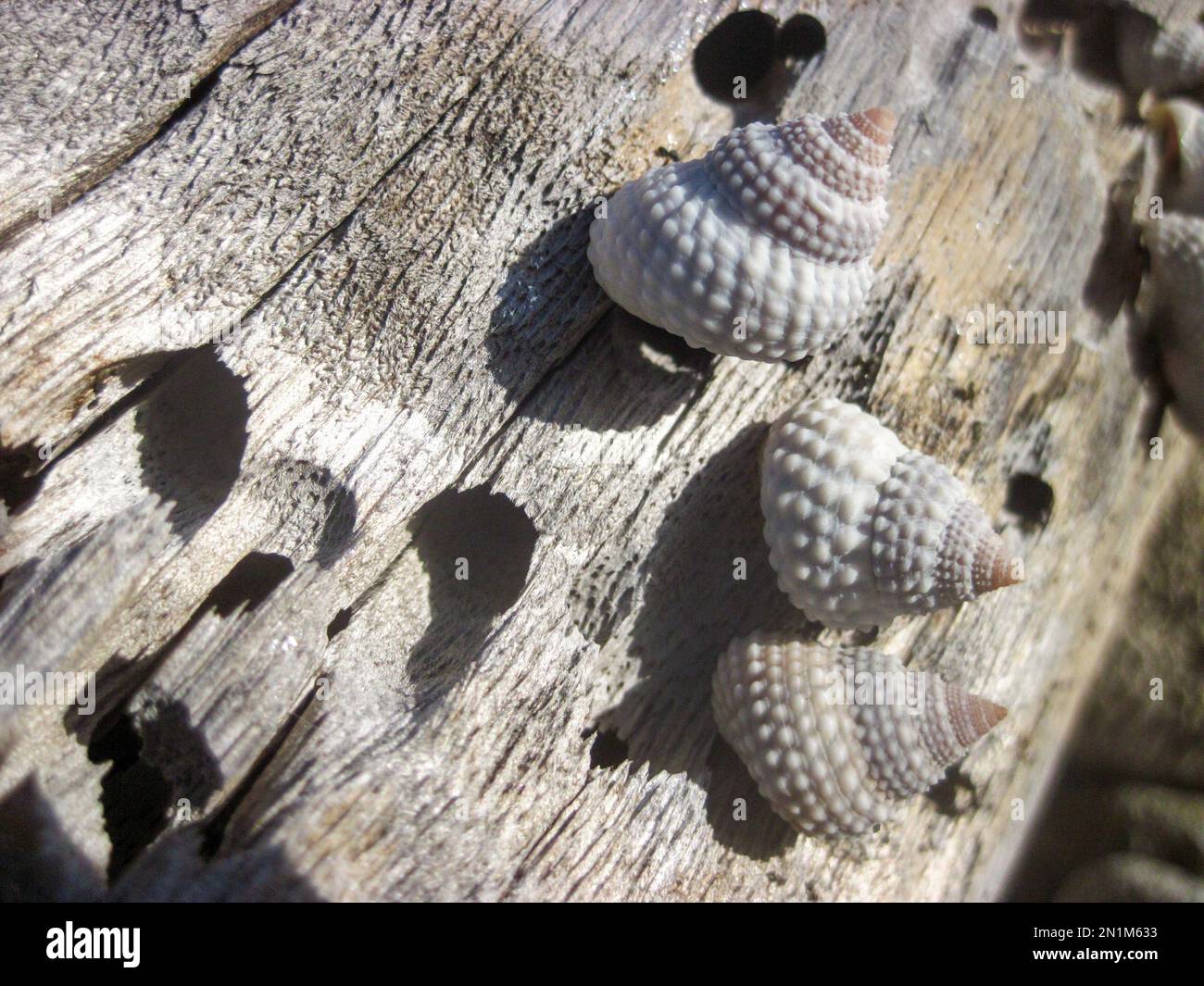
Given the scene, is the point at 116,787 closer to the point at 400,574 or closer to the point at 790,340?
the point at 400,574

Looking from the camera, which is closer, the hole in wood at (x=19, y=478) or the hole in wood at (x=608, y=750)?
the hole in wood at (x=19, y=478)

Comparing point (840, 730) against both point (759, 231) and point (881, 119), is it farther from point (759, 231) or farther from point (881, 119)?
point (881, 119)

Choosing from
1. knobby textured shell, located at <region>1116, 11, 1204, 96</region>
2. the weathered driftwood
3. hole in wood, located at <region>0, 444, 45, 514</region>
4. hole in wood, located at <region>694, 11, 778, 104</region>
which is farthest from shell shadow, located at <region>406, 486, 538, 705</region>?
knobby textured shell, located at <region>1116, 11, 1204, 96</region>

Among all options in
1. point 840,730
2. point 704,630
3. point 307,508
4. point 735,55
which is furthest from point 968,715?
point 735,55

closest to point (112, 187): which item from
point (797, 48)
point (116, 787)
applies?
point (116, 787)

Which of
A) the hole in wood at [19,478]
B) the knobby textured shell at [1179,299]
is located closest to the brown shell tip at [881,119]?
the knobby textured shell at [1179,299]

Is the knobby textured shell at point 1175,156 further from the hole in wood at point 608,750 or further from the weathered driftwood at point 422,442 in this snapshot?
the hole in wood at point 608,750
